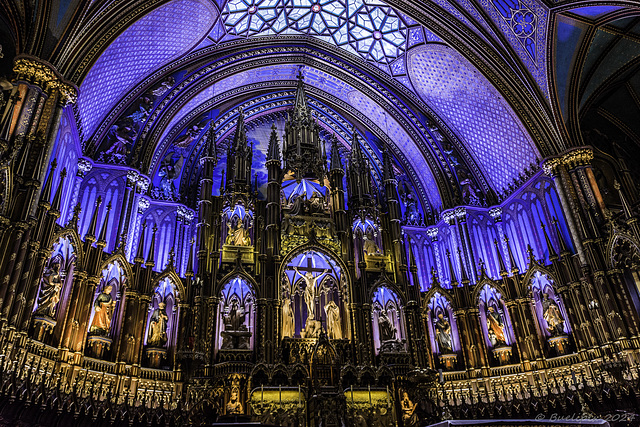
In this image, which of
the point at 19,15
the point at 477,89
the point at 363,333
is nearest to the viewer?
the point at 19,15

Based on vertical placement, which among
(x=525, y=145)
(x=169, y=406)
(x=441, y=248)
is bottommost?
(x=169, y=406)

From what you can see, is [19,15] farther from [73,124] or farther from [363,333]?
[363,333]

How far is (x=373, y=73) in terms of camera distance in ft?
82.2

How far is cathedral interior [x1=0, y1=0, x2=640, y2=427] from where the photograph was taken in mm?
14008

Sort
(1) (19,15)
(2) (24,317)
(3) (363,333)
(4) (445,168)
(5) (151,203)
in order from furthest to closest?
(4) (445,168), (5) (151,203), (3) (363,333), (1) (19,15), (2) (24,317)

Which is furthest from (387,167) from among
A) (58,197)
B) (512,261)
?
(58,197)

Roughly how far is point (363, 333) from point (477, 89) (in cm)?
1244

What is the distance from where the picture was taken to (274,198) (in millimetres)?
20391

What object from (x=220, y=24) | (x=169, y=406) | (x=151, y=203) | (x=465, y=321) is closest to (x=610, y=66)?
(x=465, y=321)

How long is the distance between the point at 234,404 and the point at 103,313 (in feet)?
17.5

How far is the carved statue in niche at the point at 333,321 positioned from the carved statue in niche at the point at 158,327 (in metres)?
6.23

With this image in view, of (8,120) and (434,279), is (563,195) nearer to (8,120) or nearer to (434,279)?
(434,279)

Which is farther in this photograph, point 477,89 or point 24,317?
point 477,89

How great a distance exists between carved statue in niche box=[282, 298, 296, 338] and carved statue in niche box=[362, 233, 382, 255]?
14.5ft
